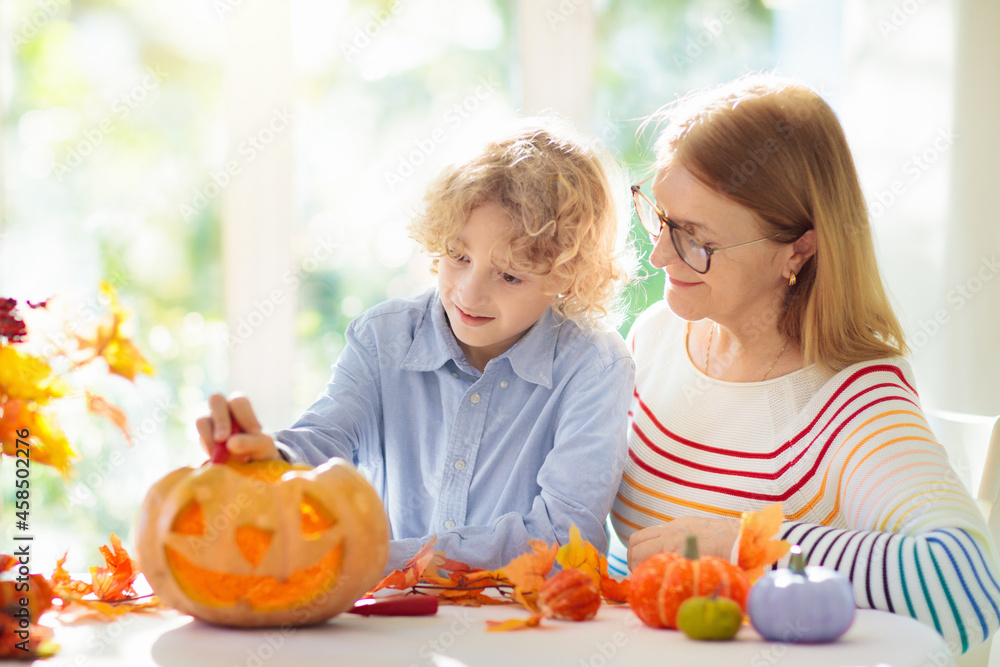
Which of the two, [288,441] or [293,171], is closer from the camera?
[288,441]

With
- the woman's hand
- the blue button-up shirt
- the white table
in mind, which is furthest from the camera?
the blue button-up shirt

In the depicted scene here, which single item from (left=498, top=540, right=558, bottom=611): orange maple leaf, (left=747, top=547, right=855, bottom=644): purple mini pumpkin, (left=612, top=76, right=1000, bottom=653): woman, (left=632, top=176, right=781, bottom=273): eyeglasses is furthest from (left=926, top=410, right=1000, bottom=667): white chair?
(left=498, top=540, right=558, bottom=611): orange maple leaf

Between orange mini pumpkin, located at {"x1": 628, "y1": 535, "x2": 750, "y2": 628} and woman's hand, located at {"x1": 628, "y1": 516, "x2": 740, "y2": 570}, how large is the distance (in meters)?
0.23

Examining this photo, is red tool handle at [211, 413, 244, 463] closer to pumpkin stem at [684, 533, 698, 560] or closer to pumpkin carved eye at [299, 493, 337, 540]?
pumpkin carved eye at [299, 493, 337, 540]

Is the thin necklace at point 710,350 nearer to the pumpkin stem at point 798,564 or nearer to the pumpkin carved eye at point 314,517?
the pumpkin stem at point 798,564

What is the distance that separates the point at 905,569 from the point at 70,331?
0.97 m

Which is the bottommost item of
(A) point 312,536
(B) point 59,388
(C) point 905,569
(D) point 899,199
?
(C) point 905,569

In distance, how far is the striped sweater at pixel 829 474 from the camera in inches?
41.1

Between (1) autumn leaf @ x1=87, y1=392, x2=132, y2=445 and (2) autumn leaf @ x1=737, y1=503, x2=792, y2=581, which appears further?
(2) autumn leaf @ x1=737, y1=503, x2=792, y2=581

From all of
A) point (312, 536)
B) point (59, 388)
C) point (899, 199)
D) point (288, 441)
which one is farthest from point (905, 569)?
point (899, 199)

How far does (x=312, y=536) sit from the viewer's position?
0.82 meters

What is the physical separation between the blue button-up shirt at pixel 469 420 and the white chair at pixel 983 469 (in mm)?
626

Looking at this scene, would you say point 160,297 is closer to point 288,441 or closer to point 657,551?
point 288,441

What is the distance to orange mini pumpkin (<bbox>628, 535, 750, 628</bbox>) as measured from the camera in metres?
0.86
